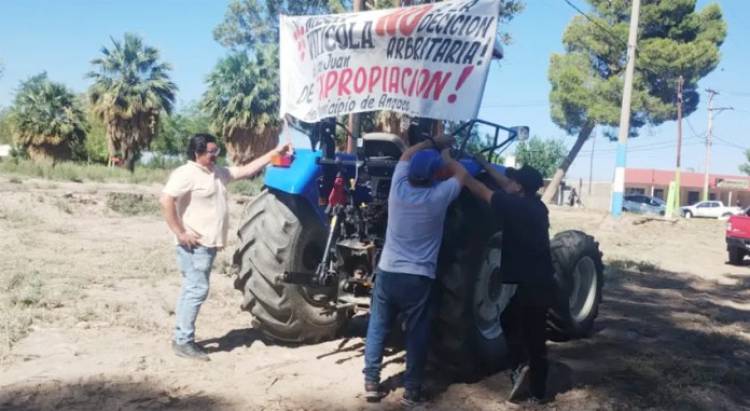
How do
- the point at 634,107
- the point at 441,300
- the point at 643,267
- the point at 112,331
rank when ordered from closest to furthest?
the point at 441,300 → the point at 112,331 → the point at 643,267 → the point at 634,107

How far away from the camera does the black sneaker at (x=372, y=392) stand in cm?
484

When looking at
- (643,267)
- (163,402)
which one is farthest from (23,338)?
(643,267)

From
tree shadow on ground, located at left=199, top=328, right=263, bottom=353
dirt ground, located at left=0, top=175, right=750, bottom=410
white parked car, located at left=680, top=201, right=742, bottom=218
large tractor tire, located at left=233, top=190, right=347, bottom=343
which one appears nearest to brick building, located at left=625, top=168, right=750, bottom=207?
white parked car, located at left=680, top=201, right=742, bottom=218

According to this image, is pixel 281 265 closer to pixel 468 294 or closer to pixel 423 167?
pixel 468 294

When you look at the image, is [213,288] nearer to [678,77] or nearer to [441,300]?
[441,300]

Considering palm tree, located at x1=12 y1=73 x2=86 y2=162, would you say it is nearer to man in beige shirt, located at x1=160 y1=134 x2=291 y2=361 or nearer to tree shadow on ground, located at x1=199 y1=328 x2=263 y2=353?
tree shadow on ground, located at x1=199 y1=328 x2=263 y2=353

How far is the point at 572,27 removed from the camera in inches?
1469

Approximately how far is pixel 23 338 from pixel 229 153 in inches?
1040

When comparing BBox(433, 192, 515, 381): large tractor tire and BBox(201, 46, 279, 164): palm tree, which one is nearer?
BBox(433, 192, 515, 381): large tractor tire

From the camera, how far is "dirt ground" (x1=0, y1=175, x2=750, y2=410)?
4.91 metres

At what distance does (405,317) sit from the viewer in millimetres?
4855

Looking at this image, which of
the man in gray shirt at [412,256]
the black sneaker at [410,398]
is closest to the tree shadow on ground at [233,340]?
the man in gray shirt at [412,256]

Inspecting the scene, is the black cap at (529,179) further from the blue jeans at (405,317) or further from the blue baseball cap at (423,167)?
the blue jeans at (405,317)

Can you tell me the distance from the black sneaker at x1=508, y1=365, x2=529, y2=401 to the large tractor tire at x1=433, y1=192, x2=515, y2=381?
0.42 meters
